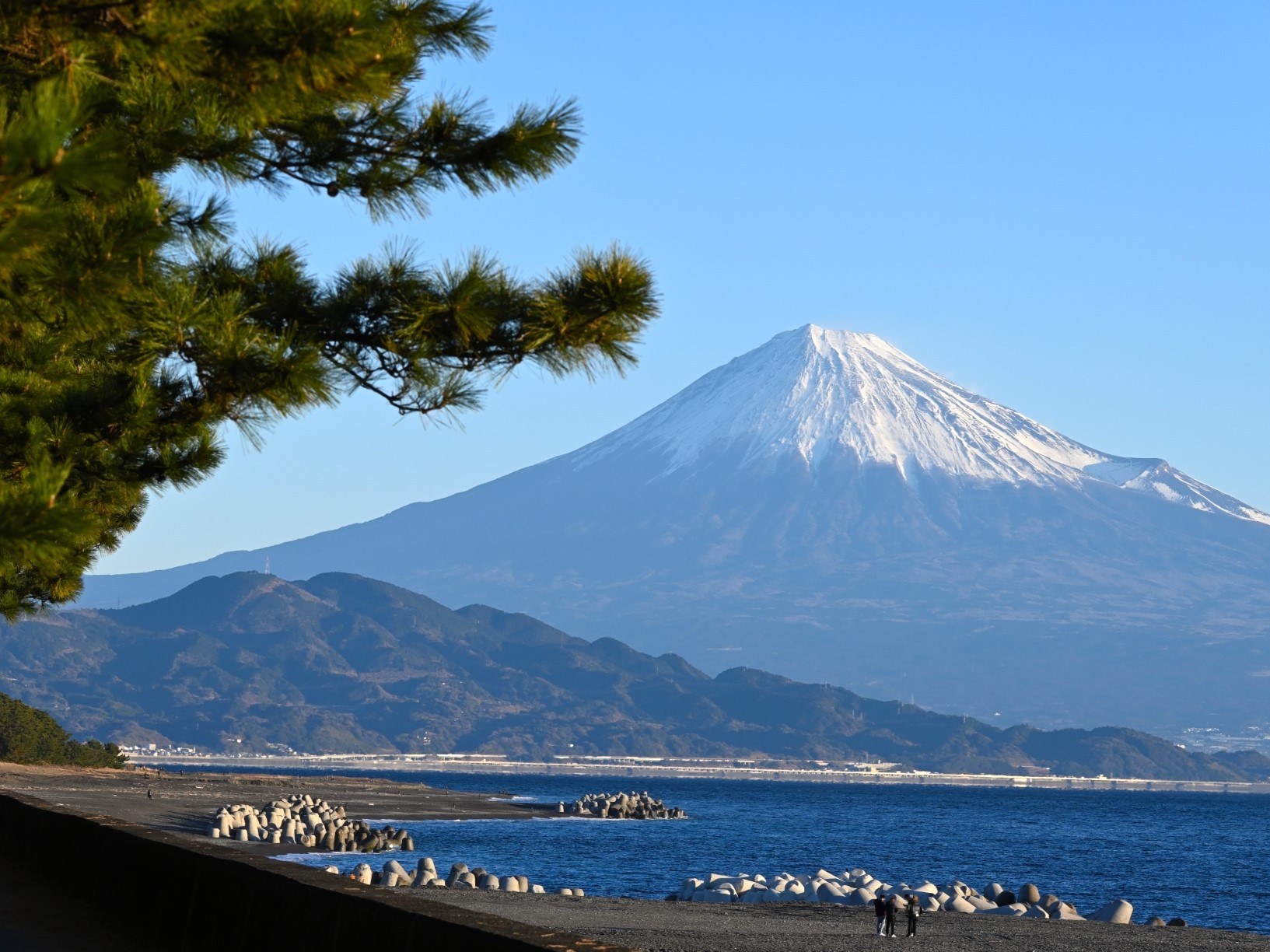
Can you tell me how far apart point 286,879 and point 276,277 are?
5.38 meters

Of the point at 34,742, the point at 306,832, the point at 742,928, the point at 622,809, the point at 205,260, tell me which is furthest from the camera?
the point at 622,809

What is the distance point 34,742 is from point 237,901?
97662mm

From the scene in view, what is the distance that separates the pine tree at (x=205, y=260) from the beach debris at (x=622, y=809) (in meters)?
89.3

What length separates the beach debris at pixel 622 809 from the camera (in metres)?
103

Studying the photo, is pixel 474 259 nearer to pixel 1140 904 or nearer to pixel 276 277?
pixel 276 277

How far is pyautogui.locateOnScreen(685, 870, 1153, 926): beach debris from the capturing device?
3362 cm

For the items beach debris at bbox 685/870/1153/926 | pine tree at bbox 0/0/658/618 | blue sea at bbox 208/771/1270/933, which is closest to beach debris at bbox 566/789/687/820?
blue sea at bbox 208/771/1270/933

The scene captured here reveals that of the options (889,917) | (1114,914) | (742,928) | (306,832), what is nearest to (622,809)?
(306,832)

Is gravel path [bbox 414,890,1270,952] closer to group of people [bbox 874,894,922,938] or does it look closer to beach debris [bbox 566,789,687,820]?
group of people [bbox 874,894,922,938]

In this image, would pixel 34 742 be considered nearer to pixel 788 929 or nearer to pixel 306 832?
pixel 306 832

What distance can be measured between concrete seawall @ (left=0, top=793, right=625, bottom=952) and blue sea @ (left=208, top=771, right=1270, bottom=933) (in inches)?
1101

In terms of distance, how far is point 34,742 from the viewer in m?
99.5

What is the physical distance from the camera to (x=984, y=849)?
76.8m

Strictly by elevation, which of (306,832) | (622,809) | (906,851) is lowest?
(906,851)
